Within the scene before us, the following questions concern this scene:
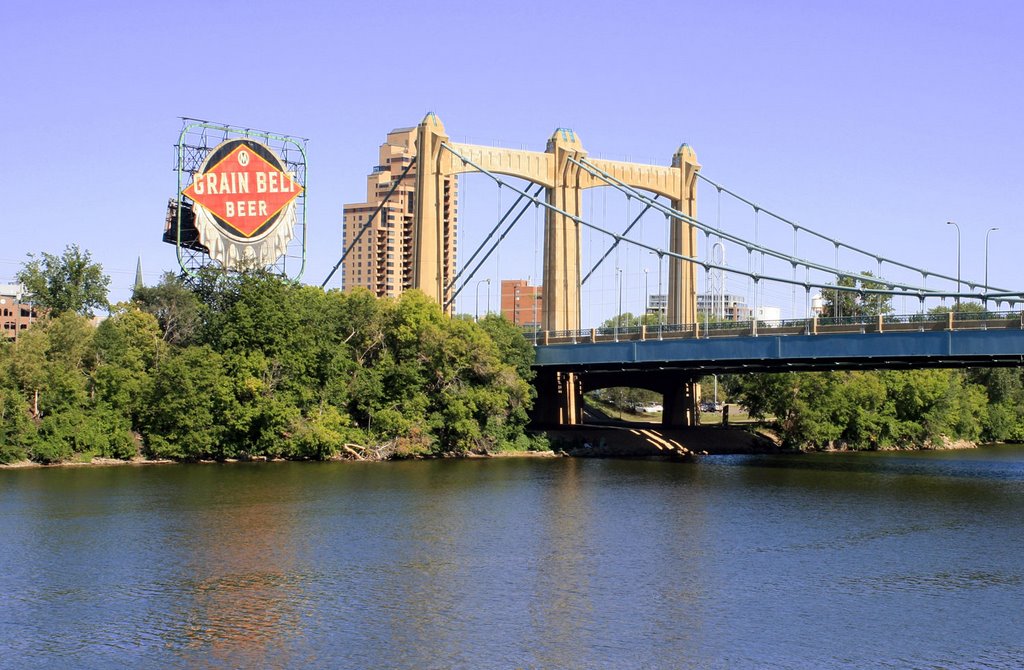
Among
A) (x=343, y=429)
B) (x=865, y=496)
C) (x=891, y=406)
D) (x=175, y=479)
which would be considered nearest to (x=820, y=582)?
(x=865, y=496)

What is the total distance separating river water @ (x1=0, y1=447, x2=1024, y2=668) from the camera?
30.3m

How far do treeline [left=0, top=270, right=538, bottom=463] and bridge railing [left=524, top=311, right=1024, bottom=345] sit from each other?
4623mm

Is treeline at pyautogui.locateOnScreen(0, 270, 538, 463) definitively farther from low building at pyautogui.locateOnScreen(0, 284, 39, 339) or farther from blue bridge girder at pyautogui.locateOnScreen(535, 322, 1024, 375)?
low building at pyautogui.locateOnScreen(0, 284, 39, 339)

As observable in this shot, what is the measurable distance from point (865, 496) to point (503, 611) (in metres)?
30.9

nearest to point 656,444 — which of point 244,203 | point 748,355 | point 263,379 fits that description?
point 748,355

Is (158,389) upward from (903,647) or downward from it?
upward

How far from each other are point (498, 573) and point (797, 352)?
36.3 m

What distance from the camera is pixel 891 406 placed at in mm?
97438

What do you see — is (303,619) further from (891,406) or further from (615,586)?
(891,406)

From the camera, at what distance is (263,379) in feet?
241

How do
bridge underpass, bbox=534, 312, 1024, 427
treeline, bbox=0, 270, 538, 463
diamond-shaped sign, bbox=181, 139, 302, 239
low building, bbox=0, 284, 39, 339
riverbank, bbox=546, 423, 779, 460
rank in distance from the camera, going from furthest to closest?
low building, bbox=0, 284, 39, 339 < diamond-shaped sign, bbox=181, 139, 302, 239 < riverbank, bbox=546, 423, 779, 460 < treeline, bbox=0, 270, 538, 463 < bridge underpass, bbox=534, 312, 1024, 427

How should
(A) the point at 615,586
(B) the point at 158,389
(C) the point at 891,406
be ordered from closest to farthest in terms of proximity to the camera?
1. (A) the point at 615,586
2. (B) the point at 158,389
3. (C) the point at 891,406

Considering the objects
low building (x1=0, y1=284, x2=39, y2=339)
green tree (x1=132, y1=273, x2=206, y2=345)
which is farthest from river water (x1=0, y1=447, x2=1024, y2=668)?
low building (x1=0, y1=284, x2=39, y2=339)

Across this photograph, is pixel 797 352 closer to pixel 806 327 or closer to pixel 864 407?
pixel 806 327
